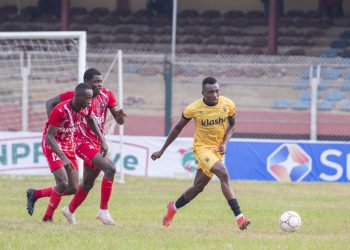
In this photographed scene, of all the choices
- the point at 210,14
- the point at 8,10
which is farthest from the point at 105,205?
the point at 8,10

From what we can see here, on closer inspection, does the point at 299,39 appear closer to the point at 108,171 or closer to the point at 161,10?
the point at 161,10

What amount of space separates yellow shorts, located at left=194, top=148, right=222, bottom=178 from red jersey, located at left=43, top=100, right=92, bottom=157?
4.73 feet

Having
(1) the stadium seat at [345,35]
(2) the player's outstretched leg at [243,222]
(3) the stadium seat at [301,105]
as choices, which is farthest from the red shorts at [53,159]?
(1) the stadium seat at [345,35]

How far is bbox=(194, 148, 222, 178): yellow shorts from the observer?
38.0ft

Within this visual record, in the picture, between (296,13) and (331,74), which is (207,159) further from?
(296,13)

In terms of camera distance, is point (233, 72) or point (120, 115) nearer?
point (120, 115)

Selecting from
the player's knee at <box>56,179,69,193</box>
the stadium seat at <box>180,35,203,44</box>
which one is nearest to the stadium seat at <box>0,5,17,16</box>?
the stadium seat at <box>180,35,203,44</box>

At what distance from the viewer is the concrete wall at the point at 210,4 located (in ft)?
102

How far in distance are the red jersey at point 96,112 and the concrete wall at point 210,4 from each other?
A: 1964cm

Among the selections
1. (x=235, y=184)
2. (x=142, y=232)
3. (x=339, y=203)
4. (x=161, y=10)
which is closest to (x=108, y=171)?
(x=142, y=232)

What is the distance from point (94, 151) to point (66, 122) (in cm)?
57

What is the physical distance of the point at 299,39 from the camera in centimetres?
2923

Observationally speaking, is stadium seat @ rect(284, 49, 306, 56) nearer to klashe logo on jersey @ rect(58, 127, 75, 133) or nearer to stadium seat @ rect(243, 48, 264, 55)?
stadium seat @ rect(243, 48, 264, 55)

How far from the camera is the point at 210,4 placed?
3225 cm
